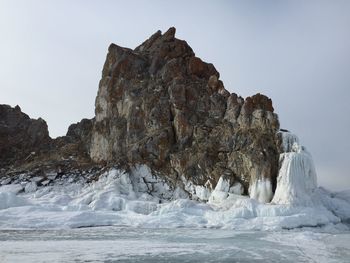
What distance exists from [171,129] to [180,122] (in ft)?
5.82

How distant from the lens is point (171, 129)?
57812 millimetres

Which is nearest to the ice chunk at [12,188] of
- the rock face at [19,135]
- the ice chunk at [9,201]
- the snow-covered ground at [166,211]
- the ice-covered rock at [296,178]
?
the snow-covered ground at [166,211]

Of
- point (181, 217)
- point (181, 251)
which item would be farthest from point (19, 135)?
point (181, 251)

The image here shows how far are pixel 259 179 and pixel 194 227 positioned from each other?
10.0 m

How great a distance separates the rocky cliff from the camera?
47.0 m

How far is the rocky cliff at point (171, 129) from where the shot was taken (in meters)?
47.0

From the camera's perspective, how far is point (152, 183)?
53031 mm

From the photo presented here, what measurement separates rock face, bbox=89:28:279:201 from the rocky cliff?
109mm

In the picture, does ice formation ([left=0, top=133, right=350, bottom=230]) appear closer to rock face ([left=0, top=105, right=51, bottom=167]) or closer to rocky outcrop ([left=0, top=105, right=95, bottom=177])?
rocky outcrop ([left=0, top=105, right=95, bottom=177])

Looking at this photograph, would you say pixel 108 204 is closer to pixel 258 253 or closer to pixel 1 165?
pixel 258 253

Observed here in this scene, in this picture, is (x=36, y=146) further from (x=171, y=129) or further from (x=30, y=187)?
(x=171, y=129)

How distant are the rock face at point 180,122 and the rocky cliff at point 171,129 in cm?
11

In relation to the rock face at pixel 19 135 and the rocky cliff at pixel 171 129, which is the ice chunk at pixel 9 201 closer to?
the rocky cliff at pixel 171 129

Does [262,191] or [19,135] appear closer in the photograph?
[262,191]
